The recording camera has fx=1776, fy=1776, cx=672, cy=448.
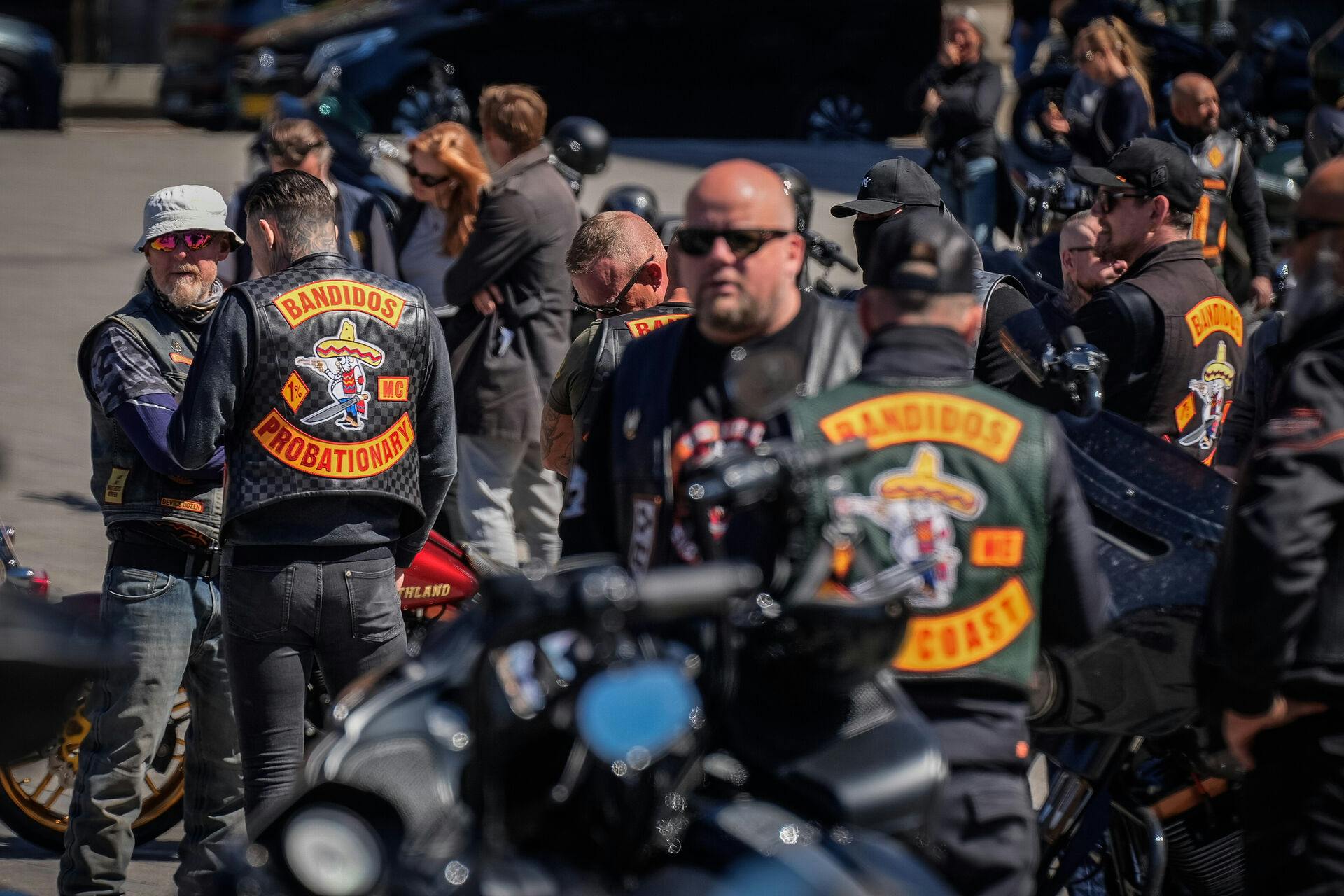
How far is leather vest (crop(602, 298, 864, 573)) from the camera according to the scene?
350cm

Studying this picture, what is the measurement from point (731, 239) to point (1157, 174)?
2333 millimetres

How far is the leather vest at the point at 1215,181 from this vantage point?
7719 mm

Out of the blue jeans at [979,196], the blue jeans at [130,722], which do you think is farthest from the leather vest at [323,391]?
the blue jeans at [979,196]

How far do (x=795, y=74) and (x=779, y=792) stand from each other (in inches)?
579

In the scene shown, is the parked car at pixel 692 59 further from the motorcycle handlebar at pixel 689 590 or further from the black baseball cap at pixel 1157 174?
the motorcycle handlebar at pixel 689 590

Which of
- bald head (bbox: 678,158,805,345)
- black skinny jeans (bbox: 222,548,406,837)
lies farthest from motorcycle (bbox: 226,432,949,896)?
black skinny jeans (bbox: 222,548,406,837)

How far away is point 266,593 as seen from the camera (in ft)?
14.9

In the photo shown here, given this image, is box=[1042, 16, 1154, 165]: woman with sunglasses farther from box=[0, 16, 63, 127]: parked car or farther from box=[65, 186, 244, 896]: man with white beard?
box=[0, 16, 63, 127]: parked car

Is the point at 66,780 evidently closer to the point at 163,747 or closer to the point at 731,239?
the point at 163,747

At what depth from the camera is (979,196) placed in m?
11.1

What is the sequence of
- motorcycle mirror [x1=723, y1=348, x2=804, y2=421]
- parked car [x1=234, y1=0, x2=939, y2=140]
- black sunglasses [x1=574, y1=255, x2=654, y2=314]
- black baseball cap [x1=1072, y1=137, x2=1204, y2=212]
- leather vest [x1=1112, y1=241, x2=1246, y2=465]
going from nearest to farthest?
motorcycle mirror [x1=723, y1=348, x2=804, y2=421], leather vest [x1=1112, y1=241, x2=1246, y2=465], black baseball cap [x1=1072, y1=137, x2=1204, y2=212], black sunglasses [x1=574, y1=255, x2=654, y2=314], parked car [x1=234, y1=0, x2=939, y2=140]

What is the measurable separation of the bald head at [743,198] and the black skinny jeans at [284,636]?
1.55 meters

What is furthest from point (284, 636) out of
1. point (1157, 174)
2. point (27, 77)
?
point (27, 77)

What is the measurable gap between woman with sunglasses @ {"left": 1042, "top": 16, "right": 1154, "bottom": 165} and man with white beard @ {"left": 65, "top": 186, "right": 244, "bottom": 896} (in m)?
6.06
